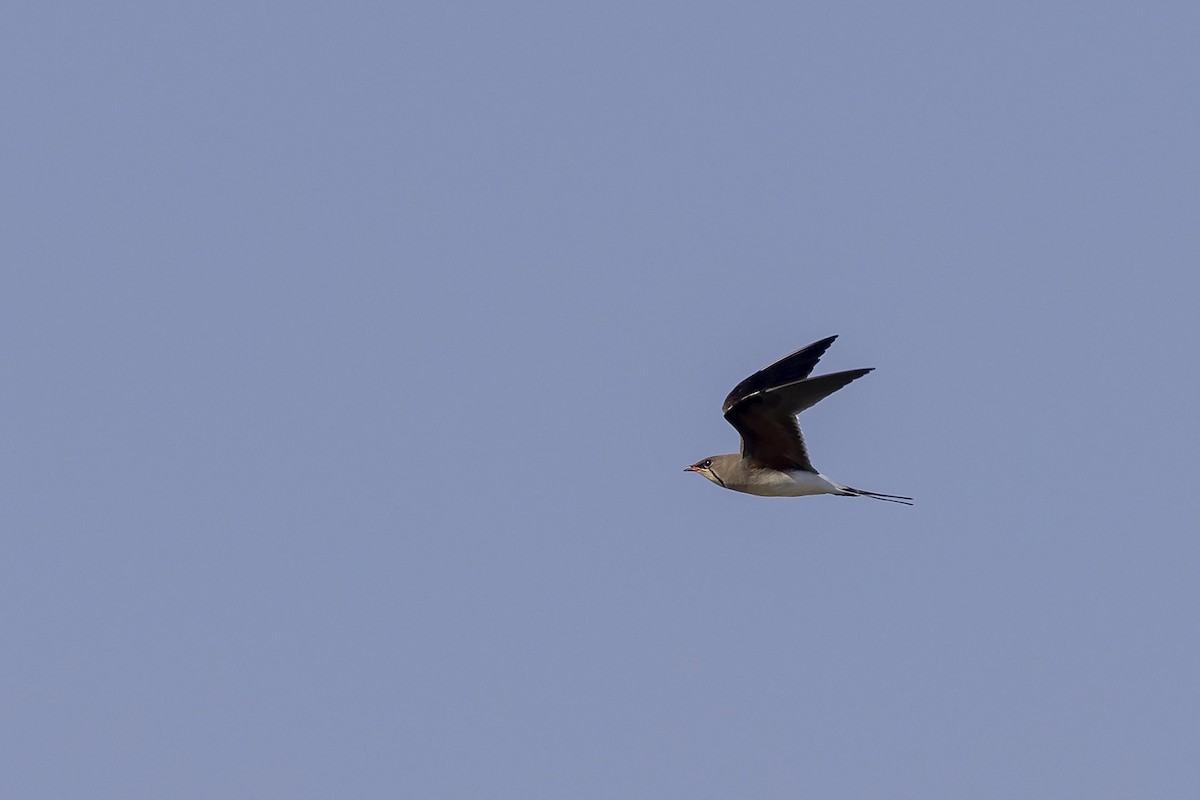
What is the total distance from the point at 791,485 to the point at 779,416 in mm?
1088

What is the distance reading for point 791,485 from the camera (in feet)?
69.6

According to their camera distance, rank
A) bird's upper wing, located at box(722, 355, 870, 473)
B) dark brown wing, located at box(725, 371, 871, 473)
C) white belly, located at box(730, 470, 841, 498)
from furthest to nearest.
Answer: white belly, located at box(730, 470, 841, 498) → bird's upper wing, located at box(722, 355, 870, 473) → dark brown wing, located at box(725, 371, 871, 473)

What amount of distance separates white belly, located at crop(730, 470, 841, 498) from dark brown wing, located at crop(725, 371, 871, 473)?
Answer: 0.11 m

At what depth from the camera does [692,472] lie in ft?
74.0

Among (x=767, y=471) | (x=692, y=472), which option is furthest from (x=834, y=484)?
(x=692, y=472)

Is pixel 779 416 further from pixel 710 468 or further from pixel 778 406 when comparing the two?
pixel 710 468

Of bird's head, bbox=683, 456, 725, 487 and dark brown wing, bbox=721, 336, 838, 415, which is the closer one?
dark brown wing, bbox=721, 336, 838, 415

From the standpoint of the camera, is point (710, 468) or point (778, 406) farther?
point (710, 468)

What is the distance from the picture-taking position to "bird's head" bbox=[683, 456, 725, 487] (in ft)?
72.2

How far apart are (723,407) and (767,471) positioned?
136 cm

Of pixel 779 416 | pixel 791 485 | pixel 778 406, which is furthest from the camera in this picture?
pixel 791 485

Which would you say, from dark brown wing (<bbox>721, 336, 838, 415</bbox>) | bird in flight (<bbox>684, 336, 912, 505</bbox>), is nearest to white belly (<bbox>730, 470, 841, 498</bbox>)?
bird in flight (<bbox>684, 336, 912, 505</bbox>)

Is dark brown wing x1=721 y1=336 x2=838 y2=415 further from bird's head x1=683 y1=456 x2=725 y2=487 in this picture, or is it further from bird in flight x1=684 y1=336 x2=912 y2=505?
bird's head x1=683 y1=456 x2=725 y2=487

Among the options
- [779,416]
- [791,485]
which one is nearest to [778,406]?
[779,416]
